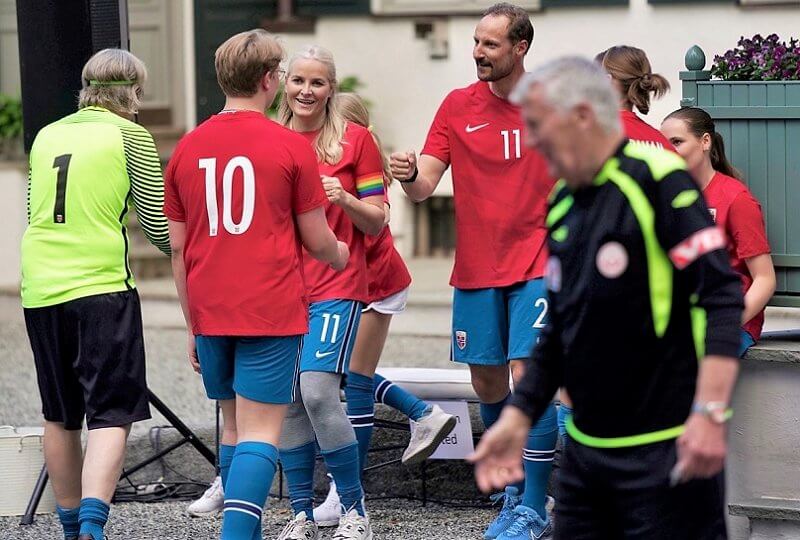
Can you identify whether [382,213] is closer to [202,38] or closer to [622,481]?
[622,481]

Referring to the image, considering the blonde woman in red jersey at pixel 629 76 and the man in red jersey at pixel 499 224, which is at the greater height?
the blonde woman in red jersey at pixel 629 76

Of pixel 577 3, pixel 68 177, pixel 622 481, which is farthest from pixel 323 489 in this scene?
pixel 577 3

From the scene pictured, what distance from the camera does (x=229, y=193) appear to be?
447 cm

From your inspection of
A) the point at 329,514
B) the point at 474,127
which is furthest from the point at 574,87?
the point at 329,514

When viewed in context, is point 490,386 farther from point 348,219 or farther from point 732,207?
point 732,207

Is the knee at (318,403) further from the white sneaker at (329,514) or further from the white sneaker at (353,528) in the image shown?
the white sneaker at (329,514)

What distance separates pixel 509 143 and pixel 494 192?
18 cm

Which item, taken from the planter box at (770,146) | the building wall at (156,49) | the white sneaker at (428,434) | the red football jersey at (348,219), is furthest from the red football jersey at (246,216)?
the building wall at (156,49)

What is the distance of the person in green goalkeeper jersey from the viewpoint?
504 cm

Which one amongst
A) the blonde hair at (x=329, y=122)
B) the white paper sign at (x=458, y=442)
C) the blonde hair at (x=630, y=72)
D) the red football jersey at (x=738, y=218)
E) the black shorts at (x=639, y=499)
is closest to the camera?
the black shorts at (x=639, y=499)

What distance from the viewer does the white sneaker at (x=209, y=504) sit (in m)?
5.93

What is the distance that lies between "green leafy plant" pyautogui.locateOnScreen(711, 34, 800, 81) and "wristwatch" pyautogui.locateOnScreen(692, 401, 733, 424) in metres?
2.36

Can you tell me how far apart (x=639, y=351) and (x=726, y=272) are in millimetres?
244

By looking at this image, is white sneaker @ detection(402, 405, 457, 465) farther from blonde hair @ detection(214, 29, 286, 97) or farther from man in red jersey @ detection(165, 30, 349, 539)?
blonde hair @ detection(214, 29, 286, 97)
